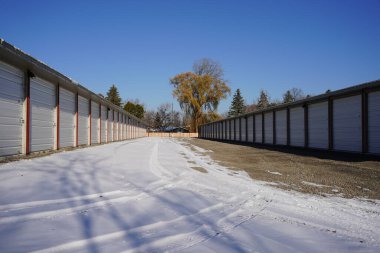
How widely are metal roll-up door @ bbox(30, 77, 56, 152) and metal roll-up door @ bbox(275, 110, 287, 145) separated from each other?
16.4 meters

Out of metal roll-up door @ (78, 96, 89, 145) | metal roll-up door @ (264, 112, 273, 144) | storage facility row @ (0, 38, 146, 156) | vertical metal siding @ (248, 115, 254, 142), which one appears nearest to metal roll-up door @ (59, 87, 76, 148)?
storage facility row @ (0, 38, 146, 156)

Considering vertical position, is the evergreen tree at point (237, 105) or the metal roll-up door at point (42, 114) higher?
the evergreen tree at point (237, 105)

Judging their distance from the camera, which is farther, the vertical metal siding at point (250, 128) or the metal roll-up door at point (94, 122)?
the vertical metal siding at point (250, 128)

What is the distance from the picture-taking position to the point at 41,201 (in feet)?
13.3

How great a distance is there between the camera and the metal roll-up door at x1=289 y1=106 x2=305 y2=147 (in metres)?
18.4

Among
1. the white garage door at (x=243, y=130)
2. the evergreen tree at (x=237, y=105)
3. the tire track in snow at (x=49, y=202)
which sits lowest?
the tire track in snow at (x=49, y=202)

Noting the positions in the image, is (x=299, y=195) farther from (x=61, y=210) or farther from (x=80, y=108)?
(x=80, y=108)

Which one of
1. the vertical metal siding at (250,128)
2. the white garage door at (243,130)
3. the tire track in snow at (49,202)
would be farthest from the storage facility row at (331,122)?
→ the tire track in snow at (49,202)

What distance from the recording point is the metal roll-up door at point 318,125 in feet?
51.8

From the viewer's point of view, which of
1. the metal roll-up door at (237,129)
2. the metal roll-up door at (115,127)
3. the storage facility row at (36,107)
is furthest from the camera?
the metal roll-up door at (237,129)

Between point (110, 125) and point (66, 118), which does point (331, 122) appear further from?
point (110, 125)

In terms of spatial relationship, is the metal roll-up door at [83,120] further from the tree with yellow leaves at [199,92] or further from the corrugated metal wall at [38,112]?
the tree with yellow leaves at [199,92]

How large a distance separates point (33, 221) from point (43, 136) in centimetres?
961

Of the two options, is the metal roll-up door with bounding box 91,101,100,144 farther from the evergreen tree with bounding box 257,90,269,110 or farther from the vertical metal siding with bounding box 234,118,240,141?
the evergreen tree with bounding box 257,90,269,110
